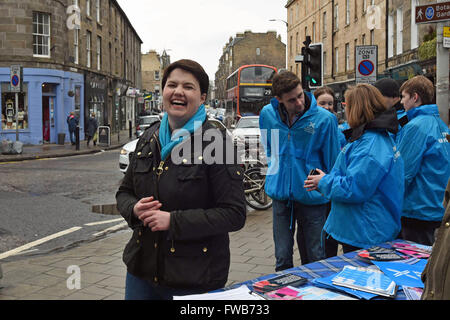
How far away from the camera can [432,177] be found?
4.05 metres

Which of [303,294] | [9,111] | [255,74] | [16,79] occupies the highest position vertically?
[255,74]

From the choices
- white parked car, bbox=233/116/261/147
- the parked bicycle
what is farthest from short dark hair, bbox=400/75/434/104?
white parked car, bbox=233/116/261/147

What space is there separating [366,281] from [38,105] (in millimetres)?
25831

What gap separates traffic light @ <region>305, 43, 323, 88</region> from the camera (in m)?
10.9

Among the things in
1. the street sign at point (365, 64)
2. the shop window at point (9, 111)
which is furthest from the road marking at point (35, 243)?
the shop window at point (9, 111)

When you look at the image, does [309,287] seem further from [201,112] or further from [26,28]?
[26,28]

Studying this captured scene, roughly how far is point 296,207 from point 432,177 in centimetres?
119

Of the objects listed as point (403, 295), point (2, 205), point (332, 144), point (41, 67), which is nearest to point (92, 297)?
point (332, 144)

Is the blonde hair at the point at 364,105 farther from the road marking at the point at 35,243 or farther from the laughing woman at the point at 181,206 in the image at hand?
the road marking at the point at 35,243

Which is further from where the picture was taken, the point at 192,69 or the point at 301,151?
the point at 301,151

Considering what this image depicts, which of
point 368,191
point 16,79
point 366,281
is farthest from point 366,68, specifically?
point 16,79

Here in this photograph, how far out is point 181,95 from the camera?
2520 millimetres

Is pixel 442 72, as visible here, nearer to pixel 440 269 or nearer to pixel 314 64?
pixel 314 64

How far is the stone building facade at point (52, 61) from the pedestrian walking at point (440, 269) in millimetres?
22502
